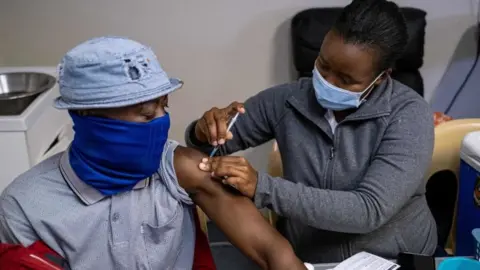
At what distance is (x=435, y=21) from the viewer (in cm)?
280

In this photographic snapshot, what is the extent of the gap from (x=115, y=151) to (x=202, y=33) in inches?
64.7

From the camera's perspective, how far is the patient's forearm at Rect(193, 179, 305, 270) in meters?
1.38

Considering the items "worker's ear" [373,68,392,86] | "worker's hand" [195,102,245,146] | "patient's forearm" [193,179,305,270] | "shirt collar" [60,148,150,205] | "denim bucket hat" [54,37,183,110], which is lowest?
"patient's forearm" [193,179,305,270]

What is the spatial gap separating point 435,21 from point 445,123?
89cm

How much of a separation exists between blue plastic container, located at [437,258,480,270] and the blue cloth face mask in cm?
70

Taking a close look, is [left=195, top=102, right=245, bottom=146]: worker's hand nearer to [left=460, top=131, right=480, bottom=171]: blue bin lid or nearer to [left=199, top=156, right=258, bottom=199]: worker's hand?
[left=199, top=156, right=258, bottom=199]: worker's hand

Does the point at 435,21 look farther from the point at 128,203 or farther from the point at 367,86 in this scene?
the point at 128,203

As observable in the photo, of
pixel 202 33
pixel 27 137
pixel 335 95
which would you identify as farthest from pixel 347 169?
pixel 202 33

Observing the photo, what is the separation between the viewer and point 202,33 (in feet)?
9.22

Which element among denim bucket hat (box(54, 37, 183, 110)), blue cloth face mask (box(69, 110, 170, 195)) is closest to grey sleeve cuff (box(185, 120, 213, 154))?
blue cloth face mask (box(69, 110, 170, 195))

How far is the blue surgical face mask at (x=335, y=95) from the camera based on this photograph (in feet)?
5.07

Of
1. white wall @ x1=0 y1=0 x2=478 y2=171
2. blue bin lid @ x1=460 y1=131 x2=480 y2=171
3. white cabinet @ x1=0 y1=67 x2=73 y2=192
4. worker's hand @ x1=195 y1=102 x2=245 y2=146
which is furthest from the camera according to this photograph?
white wall @ x1=0 y1=0 x2=478 y2=171

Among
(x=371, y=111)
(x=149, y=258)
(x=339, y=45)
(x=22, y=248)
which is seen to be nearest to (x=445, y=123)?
(x=371, y=111)

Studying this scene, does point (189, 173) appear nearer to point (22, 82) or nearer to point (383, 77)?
point (383, 77)
